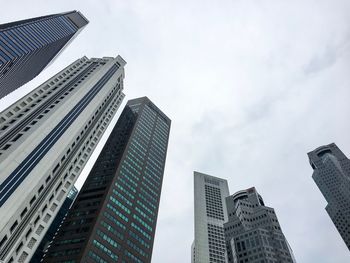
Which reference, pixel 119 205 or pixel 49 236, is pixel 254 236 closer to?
pixel 119 205

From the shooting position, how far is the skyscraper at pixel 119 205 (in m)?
104

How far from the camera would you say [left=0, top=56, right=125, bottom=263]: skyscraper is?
3253 inches

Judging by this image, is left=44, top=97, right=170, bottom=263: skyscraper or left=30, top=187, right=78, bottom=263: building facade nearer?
left=44, top=97, right=170, bottom=263: skyscraper

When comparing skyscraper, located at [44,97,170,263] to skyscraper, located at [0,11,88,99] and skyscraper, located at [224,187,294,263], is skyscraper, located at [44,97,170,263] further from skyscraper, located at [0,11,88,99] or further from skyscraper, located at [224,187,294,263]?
skyscraper, located at [0,11,88,99]

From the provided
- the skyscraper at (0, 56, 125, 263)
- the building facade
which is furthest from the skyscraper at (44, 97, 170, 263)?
the building facade

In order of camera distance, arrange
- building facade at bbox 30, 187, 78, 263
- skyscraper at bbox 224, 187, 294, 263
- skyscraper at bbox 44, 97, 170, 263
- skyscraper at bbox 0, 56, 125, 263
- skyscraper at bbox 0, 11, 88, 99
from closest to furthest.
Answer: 1. skyscraper at bbox 0, 56, 125, 263
2. skyscraper at bbox 44, 97, 170, 263
3. skyscraper at bbox 0, 11, 88, 99
4. building facade at bbox 30, 187, 78, 263
5. skyscraper at bbox 224, 187, 294, 263

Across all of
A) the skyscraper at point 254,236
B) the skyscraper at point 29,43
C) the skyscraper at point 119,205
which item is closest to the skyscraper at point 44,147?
the skyscraper at point 119,205

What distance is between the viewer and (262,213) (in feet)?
566

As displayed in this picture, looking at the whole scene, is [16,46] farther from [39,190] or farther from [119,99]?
[39,190]

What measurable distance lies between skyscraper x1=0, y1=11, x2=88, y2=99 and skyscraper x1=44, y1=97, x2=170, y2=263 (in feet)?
186

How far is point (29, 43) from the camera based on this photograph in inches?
5709

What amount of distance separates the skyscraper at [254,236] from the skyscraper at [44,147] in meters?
86.9

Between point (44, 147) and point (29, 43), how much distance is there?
231ft

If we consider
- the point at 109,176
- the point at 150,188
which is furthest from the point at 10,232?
the point at 150,188
